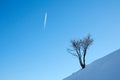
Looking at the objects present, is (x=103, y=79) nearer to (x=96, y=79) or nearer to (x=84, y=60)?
(x=96, y=79)

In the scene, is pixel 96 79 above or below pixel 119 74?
above

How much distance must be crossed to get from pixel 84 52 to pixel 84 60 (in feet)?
5.79

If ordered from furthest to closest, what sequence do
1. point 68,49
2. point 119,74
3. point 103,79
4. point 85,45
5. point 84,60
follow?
point 68,49 < point 85,45 < point 84,60 < point 103,79 < point 119,74

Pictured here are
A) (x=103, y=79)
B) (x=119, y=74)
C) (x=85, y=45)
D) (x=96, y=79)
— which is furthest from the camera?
(x=85, y=45)

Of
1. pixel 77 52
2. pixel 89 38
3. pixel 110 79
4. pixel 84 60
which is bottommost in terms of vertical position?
pixel 110 79

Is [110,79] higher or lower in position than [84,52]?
lower

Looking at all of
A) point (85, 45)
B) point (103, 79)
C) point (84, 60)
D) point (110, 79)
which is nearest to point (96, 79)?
point (103, 79)

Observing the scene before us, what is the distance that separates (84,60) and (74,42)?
4.64 meters

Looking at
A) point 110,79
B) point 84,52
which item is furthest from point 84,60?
point 110,79

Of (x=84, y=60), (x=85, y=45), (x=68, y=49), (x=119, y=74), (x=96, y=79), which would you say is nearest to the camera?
(x=119, y=74)

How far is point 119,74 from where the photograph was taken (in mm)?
9266

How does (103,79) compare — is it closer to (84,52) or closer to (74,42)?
(84,52)

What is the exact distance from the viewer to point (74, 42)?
29.5 m

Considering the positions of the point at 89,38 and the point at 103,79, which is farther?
the point at 89,38
